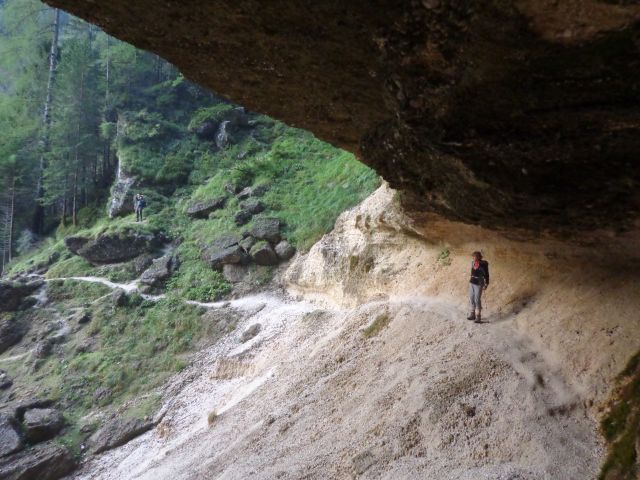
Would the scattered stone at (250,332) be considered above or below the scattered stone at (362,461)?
below

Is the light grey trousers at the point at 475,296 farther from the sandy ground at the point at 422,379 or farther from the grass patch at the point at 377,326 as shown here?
the grass patch at the point at 377,326

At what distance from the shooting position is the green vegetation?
4.43 m

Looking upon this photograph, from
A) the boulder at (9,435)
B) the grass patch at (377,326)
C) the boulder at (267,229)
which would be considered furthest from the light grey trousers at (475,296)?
the boulder at (9,435)

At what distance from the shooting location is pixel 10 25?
3722 cm

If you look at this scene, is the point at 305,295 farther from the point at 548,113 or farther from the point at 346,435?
the point at 548,113

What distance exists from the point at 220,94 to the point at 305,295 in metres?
10.7

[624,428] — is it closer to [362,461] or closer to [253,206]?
[362,461]

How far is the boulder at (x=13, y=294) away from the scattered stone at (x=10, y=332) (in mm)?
663

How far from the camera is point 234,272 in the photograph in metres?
18.5

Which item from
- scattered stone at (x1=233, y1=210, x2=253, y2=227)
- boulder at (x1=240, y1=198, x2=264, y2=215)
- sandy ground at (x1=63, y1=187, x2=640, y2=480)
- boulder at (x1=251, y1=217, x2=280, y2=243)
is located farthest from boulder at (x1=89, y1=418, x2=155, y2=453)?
boulder at (x1=240, y1=198, x2=264, y2=215)

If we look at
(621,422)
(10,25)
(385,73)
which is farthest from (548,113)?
(10,25)

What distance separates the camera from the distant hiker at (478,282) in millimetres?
7711

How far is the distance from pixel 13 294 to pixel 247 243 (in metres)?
10.7

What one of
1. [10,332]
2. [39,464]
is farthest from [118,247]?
[39,464]
